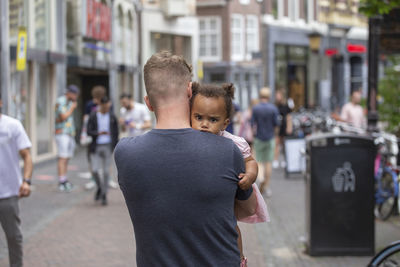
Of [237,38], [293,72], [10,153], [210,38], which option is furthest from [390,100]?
[293,72]

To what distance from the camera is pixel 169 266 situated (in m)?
2.76

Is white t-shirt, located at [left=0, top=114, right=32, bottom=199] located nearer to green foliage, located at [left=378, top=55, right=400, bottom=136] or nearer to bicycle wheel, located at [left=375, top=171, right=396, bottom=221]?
bicycle wheel, located at [left=375, top=171, right=396, bottom=221]

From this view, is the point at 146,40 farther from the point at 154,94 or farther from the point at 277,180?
the point at 154,94

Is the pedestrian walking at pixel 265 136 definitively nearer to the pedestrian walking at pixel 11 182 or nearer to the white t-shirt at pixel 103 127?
the white t-shirt at pixel 103 127

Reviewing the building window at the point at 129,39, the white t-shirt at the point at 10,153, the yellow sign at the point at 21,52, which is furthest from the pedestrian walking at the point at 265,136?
the building window at the point at 129,39

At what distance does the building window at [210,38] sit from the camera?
39.2 m

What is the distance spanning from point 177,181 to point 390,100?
326 inches

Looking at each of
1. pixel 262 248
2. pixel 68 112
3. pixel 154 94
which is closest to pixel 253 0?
pixel 68 112

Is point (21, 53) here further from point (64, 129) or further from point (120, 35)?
point (120, 35)

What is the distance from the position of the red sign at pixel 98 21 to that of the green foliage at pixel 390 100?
12.1 meters

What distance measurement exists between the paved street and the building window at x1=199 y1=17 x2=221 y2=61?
89.7 ft

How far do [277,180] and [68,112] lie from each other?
4494mm

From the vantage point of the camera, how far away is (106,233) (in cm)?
848

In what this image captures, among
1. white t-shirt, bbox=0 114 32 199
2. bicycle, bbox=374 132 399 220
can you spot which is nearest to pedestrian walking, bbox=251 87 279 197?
bicycle, bbox=374 132 399 220
